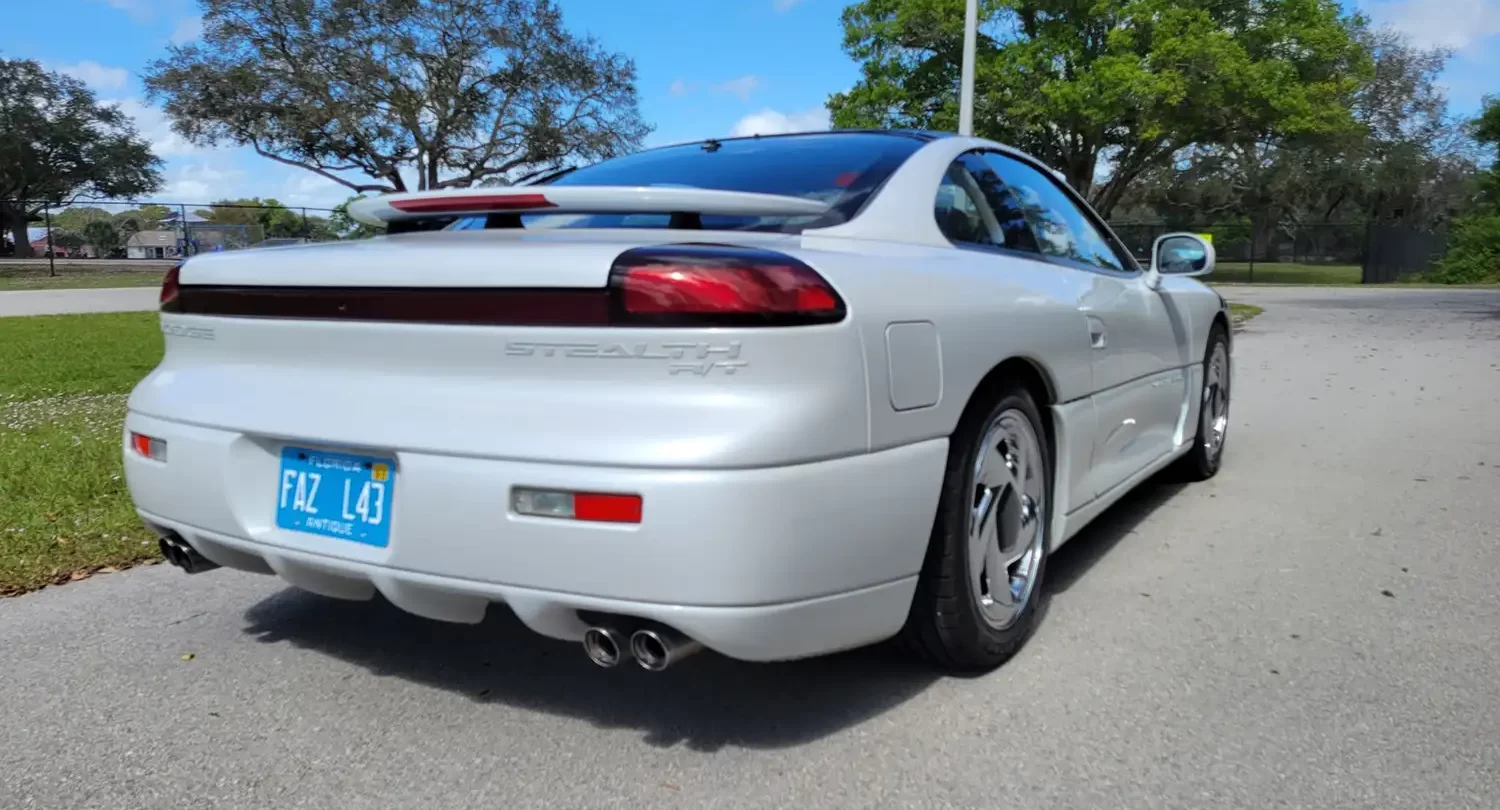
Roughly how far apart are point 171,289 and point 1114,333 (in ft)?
9.13

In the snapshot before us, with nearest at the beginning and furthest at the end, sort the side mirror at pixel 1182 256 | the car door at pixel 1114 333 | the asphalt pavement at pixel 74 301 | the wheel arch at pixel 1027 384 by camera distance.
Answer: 1. the wheel arch at pixel 1027 384
2. the car door at pixel 1114 333
3. the side mirror at pixel 1182 256
4. the asphalt pavement at pixel 74 301

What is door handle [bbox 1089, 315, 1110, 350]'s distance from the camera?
355 centimetres

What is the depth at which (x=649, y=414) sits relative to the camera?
7.43 feet

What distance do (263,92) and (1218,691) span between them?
120 ft

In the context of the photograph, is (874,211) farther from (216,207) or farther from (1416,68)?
(1416,68)

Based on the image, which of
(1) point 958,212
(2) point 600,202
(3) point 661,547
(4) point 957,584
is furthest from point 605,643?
(1) point 958,212

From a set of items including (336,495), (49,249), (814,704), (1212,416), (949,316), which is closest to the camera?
(336,495)

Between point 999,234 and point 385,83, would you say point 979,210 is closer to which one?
point 999,234

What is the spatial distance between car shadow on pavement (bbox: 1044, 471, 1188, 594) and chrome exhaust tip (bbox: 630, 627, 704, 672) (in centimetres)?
176

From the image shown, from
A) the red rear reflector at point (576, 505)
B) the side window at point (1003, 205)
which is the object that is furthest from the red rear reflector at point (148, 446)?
the side window at point (1003, 205)

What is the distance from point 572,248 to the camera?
7.97 ft

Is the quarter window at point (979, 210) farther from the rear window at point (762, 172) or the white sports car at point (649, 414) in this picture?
the rear window at point (762, 172)

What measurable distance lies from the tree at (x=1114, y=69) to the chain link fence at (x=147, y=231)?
48.1 ft

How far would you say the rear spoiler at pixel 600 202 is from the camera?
2.68 meters
